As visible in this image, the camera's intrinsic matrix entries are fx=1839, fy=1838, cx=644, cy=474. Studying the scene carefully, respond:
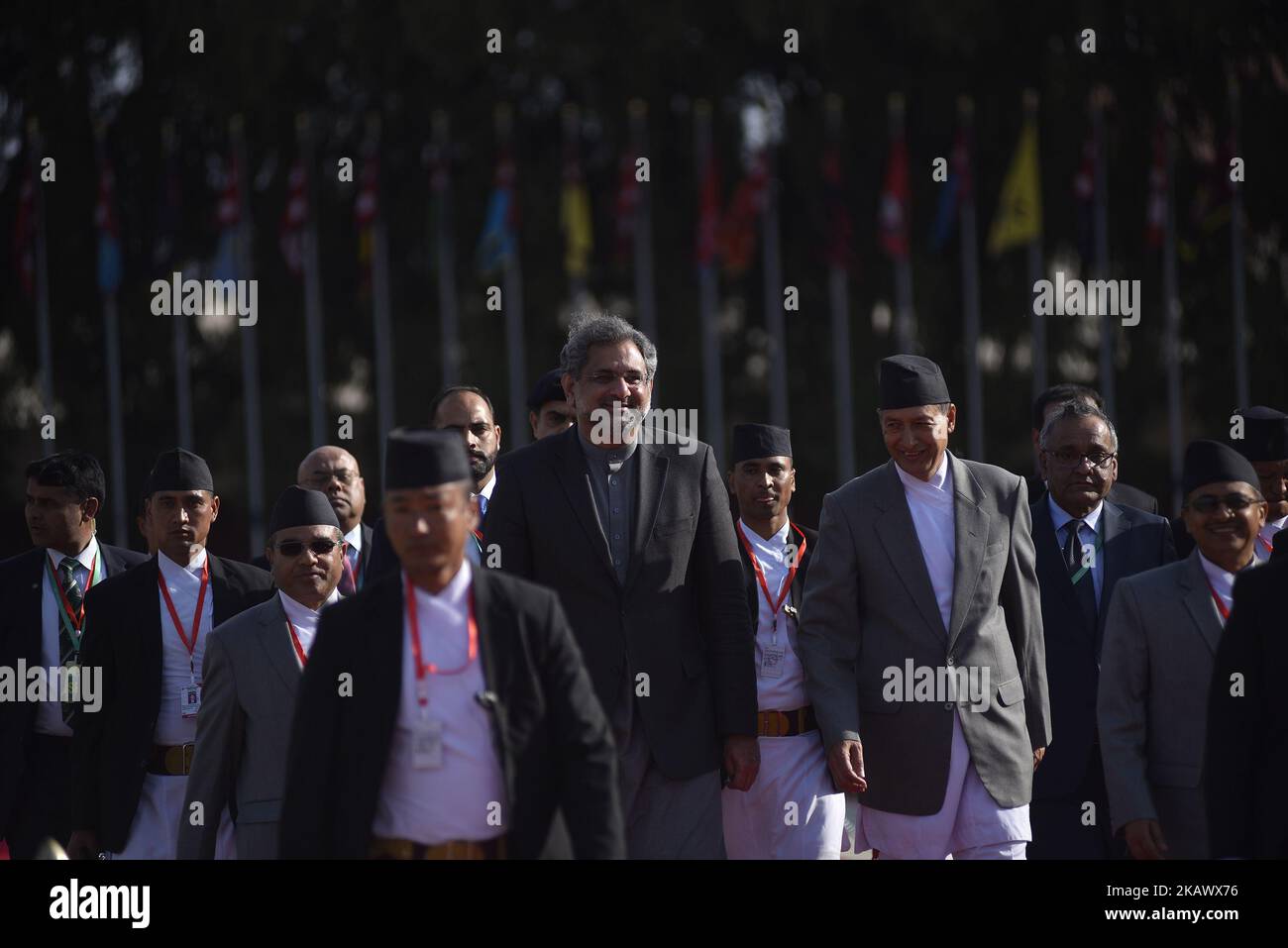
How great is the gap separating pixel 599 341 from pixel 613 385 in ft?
0.53

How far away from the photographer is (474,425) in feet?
25.6

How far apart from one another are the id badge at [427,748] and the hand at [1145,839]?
8.67ft

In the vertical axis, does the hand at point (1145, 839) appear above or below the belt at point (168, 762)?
below

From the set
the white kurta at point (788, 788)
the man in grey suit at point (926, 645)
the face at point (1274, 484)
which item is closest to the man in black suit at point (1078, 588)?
the face at point (1274, 484)

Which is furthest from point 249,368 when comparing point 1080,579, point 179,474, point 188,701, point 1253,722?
point 1253,722

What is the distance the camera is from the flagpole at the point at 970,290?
81.6 ft

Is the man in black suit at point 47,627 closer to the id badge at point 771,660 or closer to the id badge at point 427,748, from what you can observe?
the id badge at point 771,660

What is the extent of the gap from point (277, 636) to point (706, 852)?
1768 mm

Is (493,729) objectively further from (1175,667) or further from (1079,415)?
(1079,415)

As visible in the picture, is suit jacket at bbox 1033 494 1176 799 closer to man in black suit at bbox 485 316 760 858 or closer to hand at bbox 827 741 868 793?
hand at bbox 827 741 868 793
